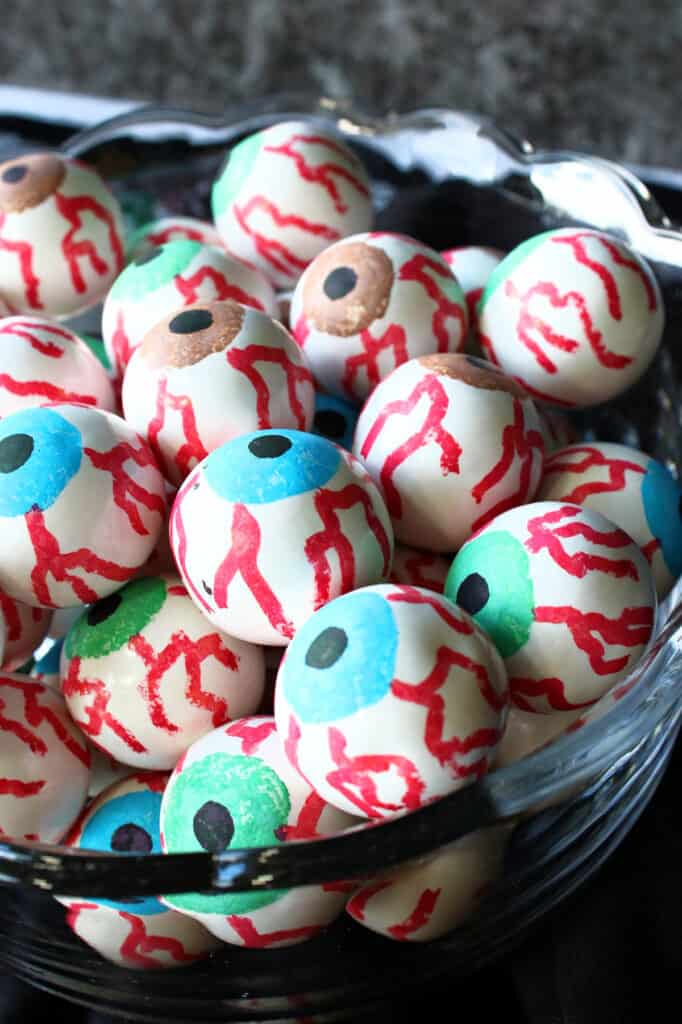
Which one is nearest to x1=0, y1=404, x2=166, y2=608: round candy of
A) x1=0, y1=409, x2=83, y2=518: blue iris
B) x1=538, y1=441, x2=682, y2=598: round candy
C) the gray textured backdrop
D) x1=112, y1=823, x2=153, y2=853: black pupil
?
x1=0, y1=409, x2=83, y2=518: blue iris

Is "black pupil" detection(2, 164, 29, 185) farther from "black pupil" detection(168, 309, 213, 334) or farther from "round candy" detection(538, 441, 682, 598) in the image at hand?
"round candy" detection(538, 441, 682, 598)

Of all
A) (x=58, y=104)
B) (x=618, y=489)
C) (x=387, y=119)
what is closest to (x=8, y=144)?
(x=58, y=104)

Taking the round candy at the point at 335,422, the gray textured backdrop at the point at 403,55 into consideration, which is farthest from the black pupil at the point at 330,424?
the gray textured backdrop at the point at 403,55

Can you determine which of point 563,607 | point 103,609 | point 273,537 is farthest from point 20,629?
point 563,607

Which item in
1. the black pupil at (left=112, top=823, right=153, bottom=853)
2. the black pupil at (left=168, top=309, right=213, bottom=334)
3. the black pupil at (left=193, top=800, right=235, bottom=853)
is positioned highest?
the black pupil at (left=168, top=309, right=213, bottom=334)

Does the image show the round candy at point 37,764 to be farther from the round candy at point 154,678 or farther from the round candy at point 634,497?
the round candy at point 634,497

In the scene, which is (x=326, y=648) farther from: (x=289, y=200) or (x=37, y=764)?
(x=289, y=200)
